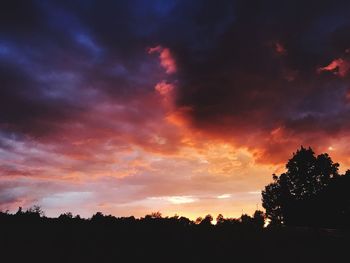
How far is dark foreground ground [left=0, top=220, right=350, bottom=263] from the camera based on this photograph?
32.9 feet

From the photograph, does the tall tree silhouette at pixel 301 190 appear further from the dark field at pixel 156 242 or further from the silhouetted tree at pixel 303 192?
the dark field at pixel 156 242

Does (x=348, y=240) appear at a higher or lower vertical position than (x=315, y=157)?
lower

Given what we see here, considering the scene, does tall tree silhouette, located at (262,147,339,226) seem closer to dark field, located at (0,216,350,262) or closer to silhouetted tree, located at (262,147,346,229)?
silhouetted tree, located at (262,147,346,229)

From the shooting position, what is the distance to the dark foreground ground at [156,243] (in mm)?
10016

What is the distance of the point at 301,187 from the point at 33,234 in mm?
66385

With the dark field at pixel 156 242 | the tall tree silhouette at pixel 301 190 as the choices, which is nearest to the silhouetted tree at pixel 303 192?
the tall tree silhouette at pixel 301 190

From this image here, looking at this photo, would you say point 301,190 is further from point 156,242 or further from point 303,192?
point 156,242

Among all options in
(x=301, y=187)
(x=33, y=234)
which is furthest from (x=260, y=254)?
(x=301, y=187)

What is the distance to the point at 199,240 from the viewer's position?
12.2 m

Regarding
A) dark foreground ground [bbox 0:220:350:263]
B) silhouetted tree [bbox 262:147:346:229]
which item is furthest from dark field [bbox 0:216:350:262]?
silhouetted tree [bbox 262:147:346:229]

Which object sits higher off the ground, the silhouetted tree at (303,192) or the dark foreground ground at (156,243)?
the silhouetted tree at (303,192)

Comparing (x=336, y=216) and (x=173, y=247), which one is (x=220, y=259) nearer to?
(x=173, y=247)

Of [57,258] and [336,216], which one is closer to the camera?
[57,258]

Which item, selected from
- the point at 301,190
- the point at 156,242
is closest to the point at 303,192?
the point at 301,190
